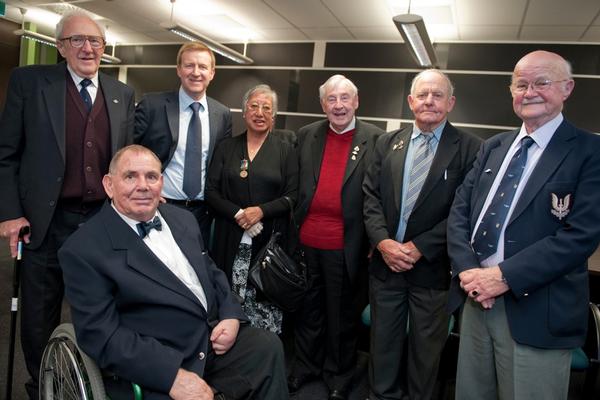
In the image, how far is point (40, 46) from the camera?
8.53 metres

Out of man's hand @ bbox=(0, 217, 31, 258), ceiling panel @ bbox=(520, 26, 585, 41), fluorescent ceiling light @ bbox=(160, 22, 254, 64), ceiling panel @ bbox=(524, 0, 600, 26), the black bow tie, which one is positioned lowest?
man's hand @ bbox=(0, 217, 31, 258)

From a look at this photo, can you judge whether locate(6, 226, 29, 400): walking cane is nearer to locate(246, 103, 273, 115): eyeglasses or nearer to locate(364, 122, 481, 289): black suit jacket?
locate(246, 103, 273, 115): eyeglasses

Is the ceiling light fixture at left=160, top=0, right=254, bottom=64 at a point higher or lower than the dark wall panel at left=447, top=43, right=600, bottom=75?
lower

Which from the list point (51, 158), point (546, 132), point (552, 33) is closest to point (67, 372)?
point (51, 158)

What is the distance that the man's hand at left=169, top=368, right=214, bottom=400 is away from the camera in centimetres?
140

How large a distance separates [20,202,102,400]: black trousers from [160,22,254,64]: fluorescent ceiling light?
3973mm

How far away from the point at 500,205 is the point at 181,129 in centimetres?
176

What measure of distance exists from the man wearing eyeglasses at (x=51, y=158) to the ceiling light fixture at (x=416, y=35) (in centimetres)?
284

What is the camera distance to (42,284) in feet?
6.40

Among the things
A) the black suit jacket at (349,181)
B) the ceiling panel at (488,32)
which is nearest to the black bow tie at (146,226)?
the black suit jacket at (349,181)

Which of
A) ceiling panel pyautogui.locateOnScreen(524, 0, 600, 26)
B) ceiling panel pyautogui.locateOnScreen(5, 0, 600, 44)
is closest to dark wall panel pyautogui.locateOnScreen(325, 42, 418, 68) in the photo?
ceiling panel pyautogui.locateOnScreen(5, 0, 600, 44)

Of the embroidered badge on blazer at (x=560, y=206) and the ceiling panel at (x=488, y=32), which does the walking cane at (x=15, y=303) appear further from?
the ceiling panel at (x=488, y=32)

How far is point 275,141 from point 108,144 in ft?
3.10

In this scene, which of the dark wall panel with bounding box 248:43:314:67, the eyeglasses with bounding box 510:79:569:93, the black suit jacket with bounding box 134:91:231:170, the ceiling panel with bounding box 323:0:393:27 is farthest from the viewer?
the dark wall panel with bounding box 248:43:314:67
